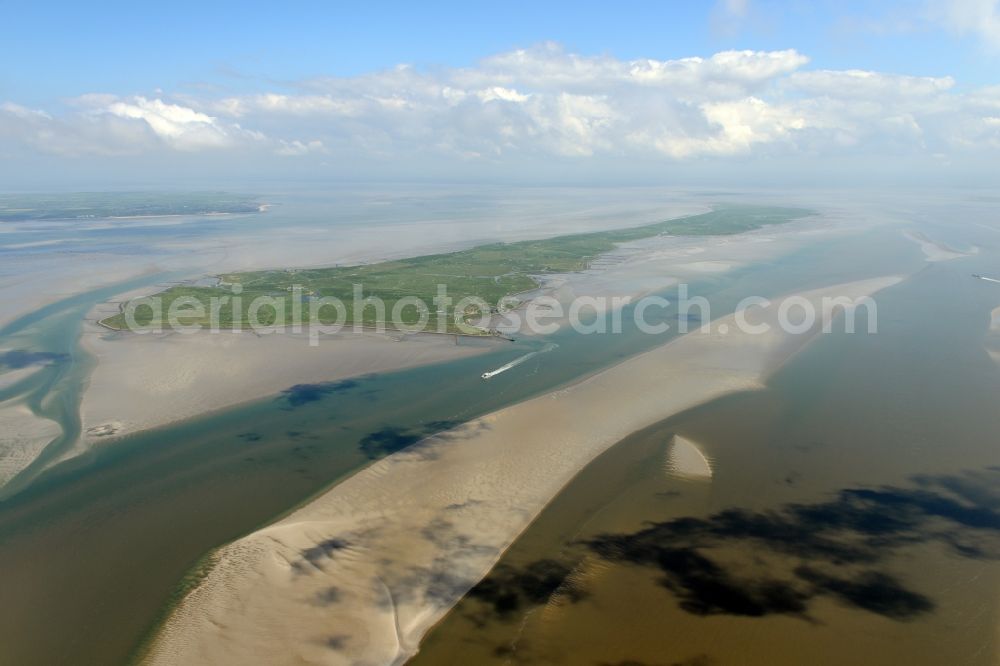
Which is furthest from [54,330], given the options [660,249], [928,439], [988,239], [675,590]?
[988,239]

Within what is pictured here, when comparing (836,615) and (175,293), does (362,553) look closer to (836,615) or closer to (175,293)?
(836,615)

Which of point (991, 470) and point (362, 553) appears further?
point (991, 470)

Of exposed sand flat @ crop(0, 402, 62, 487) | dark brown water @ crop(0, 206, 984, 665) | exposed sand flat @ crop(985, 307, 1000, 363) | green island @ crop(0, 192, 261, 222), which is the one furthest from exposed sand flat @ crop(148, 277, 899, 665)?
green island @ crop(0, 192, 261, 222)

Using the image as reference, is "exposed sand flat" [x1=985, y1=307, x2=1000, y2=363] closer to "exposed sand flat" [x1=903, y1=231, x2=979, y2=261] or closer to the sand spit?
the sand spit

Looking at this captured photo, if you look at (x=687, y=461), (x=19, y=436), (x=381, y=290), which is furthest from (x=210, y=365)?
(x=687, y=461)

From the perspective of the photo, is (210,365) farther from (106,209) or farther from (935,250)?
(106,209)
